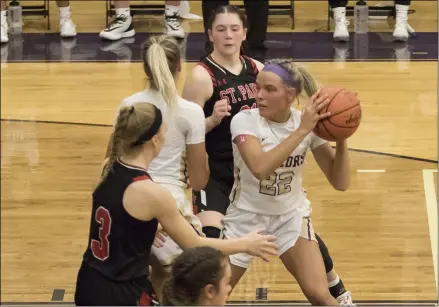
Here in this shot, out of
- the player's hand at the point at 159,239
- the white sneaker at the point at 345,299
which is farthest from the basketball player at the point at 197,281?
the white sneaker at the point at 345,299

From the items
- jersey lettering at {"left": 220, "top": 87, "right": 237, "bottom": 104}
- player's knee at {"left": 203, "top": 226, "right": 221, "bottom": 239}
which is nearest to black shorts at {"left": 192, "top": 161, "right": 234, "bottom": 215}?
player's knee at {"left": 203, "top": 226, "right": 221, "bottom": 239}

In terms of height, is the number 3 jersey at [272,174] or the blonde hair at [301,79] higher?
Result: the blonde hair at [301,79]

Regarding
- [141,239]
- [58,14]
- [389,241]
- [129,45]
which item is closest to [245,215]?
[141,239]

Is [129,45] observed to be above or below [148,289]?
below

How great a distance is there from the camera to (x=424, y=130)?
8.43 m

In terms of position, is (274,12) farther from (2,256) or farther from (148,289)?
(148,289)

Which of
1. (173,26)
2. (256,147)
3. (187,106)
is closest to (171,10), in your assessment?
(173,26)

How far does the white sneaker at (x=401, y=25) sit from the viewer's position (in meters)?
11.2

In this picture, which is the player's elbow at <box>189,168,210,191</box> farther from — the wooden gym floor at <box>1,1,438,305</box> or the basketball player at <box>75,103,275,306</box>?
the wooden gym floor at <box>1,1,438,305</box>

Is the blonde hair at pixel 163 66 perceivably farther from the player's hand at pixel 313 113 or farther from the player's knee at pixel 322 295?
the player's knee at pixel 322 295

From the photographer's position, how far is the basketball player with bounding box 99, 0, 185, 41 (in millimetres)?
11305

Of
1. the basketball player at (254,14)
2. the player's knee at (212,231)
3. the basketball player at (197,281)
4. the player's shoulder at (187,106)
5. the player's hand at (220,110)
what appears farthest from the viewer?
the basketball player at (254,14)

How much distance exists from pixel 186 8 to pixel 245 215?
7.87 metres

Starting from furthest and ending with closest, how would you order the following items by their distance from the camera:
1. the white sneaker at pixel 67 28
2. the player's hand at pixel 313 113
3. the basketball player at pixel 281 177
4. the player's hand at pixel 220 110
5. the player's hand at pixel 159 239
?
1. the white sneaker at pixel 67 28
2. the player's hand at pixel 220 110
3. the basketball player at pixel 281 177
4. the player's hand at pixel 159 239
5. the player's hand at pixel 313 113
